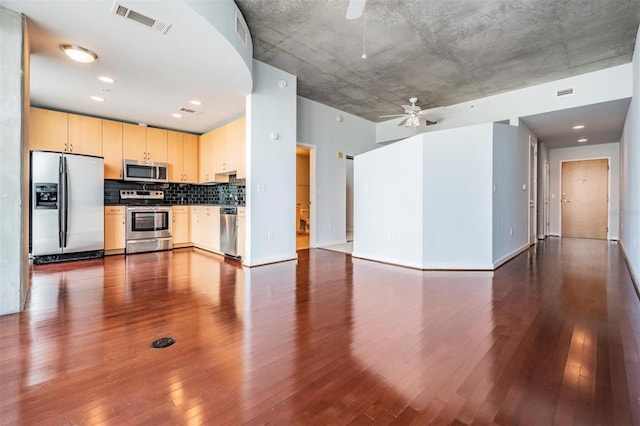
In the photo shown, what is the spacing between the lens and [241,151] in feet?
16.9

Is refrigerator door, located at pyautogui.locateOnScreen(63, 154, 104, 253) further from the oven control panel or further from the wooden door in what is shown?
the wooden door

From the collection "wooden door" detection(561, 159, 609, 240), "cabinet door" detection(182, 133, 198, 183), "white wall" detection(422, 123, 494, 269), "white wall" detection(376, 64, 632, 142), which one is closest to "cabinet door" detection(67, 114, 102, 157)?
"cabinet door" detection(182, 133, 198, 183)

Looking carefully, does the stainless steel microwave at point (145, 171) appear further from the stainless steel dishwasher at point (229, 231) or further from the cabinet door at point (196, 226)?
the stainless steel dishwasher at point (229, 231)

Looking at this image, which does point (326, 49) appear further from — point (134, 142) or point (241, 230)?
point (134, 142)

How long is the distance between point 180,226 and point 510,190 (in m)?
6.54

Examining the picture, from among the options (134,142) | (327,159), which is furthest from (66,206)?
(327,159)

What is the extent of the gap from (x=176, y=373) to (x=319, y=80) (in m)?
4.98

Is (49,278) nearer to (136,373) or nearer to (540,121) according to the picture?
(136,373)

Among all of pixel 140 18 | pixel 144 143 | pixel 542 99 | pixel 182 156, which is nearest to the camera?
pixel 140 18

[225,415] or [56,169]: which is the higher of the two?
[56,169]

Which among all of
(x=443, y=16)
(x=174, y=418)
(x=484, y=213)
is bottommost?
(x=174, y=418)

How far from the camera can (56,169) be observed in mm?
4852

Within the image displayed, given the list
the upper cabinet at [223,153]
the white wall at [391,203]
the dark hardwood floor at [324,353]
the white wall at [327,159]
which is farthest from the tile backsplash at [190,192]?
the dark hardwood floor at [324,353]

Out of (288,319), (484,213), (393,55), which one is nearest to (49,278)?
(288,319)
